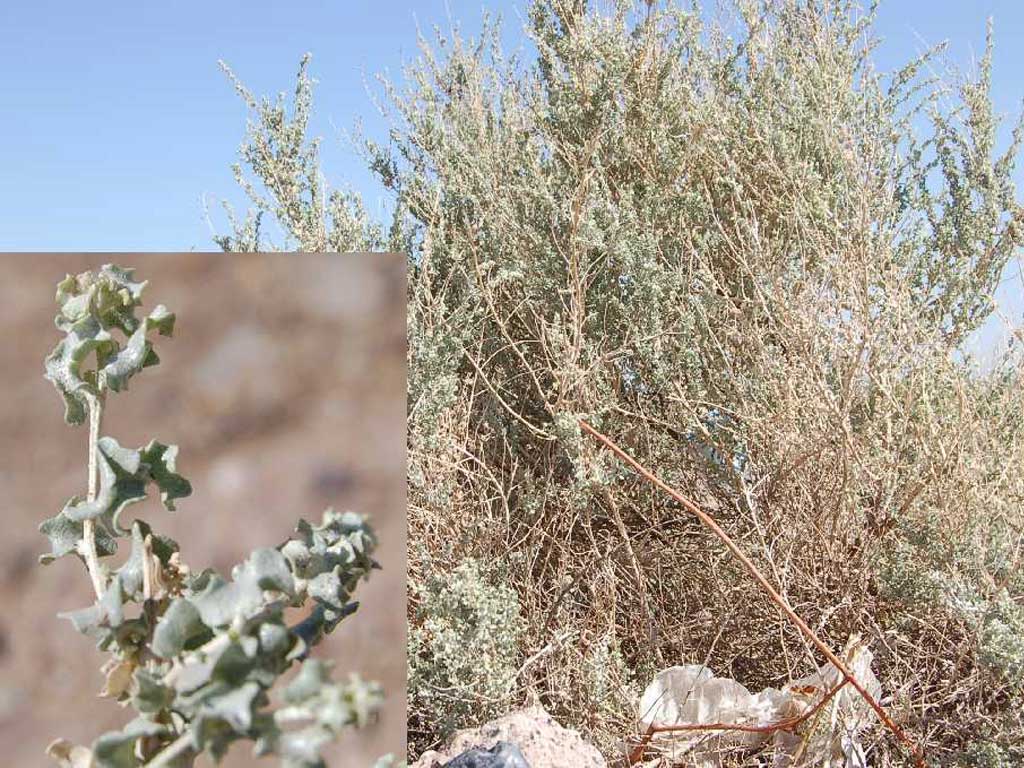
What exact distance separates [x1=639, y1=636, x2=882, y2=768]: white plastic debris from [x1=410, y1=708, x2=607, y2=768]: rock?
0.28m

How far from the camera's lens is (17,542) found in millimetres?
977

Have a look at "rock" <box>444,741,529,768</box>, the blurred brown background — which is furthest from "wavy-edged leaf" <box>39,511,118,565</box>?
"rock" <box>444,741,529,768</box>

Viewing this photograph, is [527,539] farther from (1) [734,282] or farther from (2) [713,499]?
(1) [734,282]

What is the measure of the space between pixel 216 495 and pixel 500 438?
1451 millimetres

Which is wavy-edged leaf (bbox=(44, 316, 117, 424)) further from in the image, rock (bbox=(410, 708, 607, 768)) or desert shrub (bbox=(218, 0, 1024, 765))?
desert shrub (bbox=(218, 0, 1024, 765))

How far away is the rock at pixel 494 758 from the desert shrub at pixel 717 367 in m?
0.65

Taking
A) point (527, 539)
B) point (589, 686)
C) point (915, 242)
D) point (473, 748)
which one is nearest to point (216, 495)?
point (473, 748)

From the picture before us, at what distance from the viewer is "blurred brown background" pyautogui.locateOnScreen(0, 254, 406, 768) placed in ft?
3.34

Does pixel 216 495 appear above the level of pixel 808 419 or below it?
below

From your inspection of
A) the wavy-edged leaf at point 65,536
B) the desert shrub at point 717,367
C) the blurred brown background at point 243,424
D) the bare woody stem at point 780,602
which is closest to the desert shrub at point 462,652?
the desert shrub at point 717,367

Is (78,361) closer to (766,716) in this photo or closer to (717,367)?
(766,716)

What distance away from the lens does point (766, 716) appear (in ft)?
5.79

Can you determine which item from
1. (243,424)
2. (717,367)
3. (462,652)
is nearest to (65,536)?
(243,424)

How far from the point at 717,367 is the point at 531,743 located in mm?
1175
